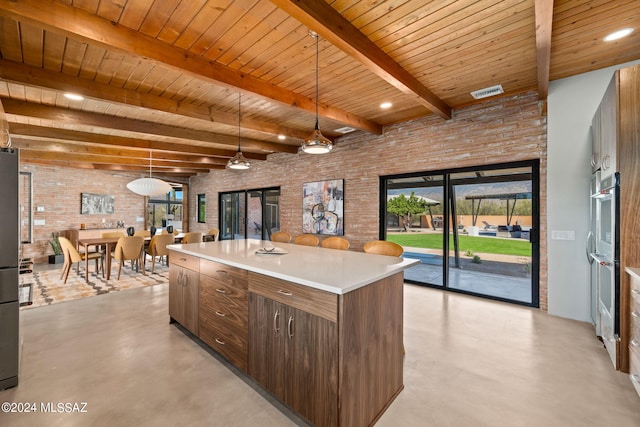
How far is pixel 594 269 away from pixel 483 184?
5.12 ft

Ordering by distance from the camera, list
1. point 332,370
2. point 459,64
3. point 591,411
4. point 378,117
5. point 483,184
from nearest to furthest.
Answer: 1. point 332,370
2. point 591,411
3. point 459,64
4. point 483,184
5. point 378,117

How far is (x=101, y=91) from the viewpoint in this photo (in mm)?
3109

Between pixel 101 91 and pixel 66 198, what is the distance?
21.4 ft

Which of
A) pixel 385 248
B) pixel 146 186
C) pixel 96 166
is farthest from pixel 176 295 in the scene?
pixel 96 166

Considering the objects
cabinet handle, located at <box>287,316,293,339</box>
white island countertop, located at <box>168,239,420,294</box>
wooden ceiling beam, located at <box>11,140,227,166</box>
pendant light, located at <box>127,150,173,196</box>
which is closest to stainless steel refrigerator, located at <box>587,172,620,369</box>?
white island countertop, located at <box>168,239,420,294</box>

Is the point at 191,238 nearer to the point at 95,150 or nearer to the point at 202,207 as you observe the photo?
the point at 95,150

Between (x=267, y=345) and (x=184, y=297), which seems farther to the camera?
(x=184, y=297)

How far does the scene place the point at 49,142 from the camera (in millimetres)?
5363

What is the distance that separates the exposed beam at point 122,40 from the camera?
186 centimetres

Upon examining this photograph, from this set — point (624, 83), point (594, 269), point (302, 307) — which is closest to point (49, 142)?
point (302, 307)

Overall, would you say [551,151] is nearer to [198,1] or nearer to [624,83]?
[624,83]

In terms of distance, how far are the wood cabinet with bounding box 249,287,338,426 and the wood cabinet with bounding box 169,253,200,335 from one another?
97 cm

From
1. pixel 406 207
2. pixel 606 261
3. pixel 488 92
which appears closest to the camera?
pixel 606 261

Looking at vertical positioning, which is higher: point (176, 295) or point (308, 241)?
point (308, 241)
